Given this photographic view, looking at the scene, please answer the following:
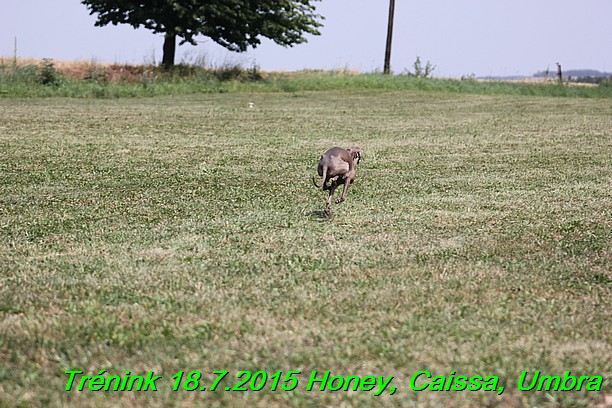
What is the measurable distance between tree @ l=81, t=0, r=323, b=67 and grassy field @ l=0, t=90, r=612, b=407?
70.3ft

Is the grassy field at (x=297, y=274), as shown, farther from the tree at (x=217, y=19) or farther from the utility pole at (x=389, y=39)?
the utility pole at (x=389, y=39)

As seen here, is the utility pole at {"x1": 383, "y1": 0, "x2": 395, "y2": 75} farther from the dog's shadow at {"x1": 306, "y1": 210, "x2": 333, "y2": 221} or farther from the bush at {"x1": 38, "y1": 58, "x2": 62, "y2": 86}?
the dog's shadow at {"x1": 306, "y1": 210, "x2": 333, "y2": 221}

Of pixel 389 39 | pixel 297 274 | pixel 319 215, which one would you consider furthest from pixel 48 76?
pixel 297 274

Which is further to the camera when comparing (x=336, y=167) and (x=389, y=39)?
(x=389, y=39)

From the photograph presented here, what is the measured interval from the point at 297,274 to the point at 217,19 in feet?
98.4

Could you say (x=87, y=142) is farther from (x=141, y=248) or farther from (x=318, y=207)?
(x=141, y=248)

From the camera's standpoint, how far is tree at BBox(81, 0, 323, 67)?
106ft

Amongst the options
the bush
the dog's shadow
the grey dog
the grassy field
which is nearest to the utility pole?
the bush

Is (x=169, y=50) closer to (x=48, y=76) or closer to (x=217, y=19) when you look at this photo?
(x=217, y=19)

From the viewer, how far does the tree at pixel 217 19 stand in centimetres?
3230

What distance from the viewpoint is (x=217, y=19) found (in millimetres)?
33500

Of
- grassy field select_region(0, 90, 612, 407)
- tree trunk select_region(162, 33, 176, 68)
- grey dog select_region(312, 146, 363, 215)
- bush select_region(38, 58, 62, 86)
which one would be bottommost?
grassy field select_region(0, 90, 612, 407)

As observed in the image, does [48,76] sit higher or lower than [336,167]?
higher

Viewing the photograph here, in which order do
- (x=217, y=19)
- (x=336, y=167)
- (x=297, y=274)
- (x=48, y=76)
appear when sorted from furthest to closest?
(x=217, y=19), (x=48, y=76), (x=336, y=167), (x=297, y=274)
